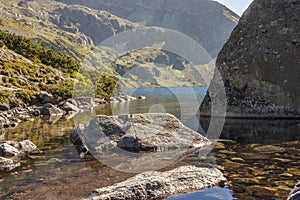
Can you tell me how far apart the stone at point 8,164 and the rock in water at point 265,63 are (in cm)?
2504

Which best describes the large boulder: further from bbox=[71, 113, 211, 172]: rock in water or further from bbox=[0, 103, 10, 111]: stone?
bbox=[71, 113, 211, 172]: rock in water

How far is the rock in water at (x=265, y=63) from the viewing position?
32.4m

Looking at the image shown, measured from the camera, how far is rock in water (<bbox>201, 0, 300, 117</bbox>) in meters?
32.4

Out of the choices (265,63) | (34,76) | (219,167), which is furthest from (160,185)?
(34,76)

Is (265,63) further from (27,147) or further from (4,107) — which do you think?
(4,107)

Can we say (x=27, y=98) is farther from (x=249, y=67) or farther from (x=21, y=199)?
(x=21, y=199)

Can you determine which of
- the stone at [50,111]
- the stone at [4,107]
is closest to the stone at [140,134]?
the stone at [50,111]

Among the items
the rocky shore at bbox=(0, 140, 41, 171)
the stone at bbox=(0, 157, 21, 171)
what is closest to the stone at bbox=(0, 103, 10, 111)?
the rocky shore at bbox=(0, 140, 41, 171)

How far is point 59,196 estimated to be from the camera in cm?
1112

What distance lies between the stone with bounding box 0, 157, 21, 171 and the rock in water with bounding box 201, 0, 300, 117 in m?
25.0

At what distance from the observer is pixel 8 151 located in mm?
18828

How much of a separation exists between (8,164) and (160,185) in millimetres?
9759

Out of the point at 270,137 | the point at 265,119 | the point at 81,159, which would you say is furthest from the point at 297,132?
the point at 81,159

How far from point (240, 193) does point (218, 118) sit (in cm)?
2531
